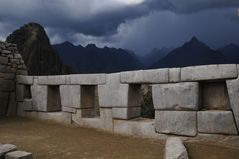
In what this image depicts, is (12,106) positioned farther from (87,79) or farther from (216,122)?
(216,122)

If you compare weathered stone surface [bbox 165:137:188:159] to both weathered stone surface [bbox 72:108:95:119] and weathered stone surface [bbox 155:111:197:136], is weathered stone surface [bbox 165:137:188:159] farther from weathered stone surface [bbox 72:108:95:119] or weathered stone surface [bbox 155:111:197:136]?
weathered stone surface [bbox 72:108:95:119]

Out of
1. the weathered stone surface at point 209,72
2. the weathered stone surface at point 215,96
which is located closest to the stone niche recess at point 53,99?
the weathered stone surface at point 209,72

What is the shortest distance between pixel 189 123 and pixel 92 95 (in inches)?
139

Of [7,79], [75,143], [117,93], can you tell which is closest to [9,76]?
[7,79]

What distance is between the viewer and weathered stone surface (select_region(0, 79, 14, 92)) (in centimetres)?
1088

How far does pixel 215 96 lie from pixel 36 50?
20721 millimetres

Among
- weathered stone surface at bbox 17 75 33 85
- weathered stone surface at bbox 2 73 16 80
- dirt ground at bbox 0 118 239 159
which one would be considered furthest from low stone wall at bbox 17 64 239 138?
weathered stone surface at bbox 2 73 16 80

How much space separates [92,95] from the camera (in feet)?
29.1

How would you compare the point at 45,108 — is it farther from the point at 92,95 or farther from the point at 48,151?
the point at 48,151

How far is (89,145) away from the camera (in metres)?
6.45

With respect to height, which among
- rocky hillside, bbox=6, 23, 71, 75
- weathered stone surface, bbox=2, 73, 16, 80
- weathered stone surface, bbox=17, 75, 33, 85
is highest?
rocky hillside, bbox=6, 23, 71, 75

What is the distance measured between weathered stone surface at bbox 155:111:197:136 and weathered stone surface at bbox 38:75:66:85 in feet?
11.7

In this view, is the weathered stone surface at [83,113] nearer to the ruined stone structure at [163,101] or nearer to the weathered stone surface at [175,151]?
the ruined stone structure at [163,101]

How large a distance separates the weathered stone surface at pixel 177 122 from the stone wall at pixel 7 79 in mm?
6543
